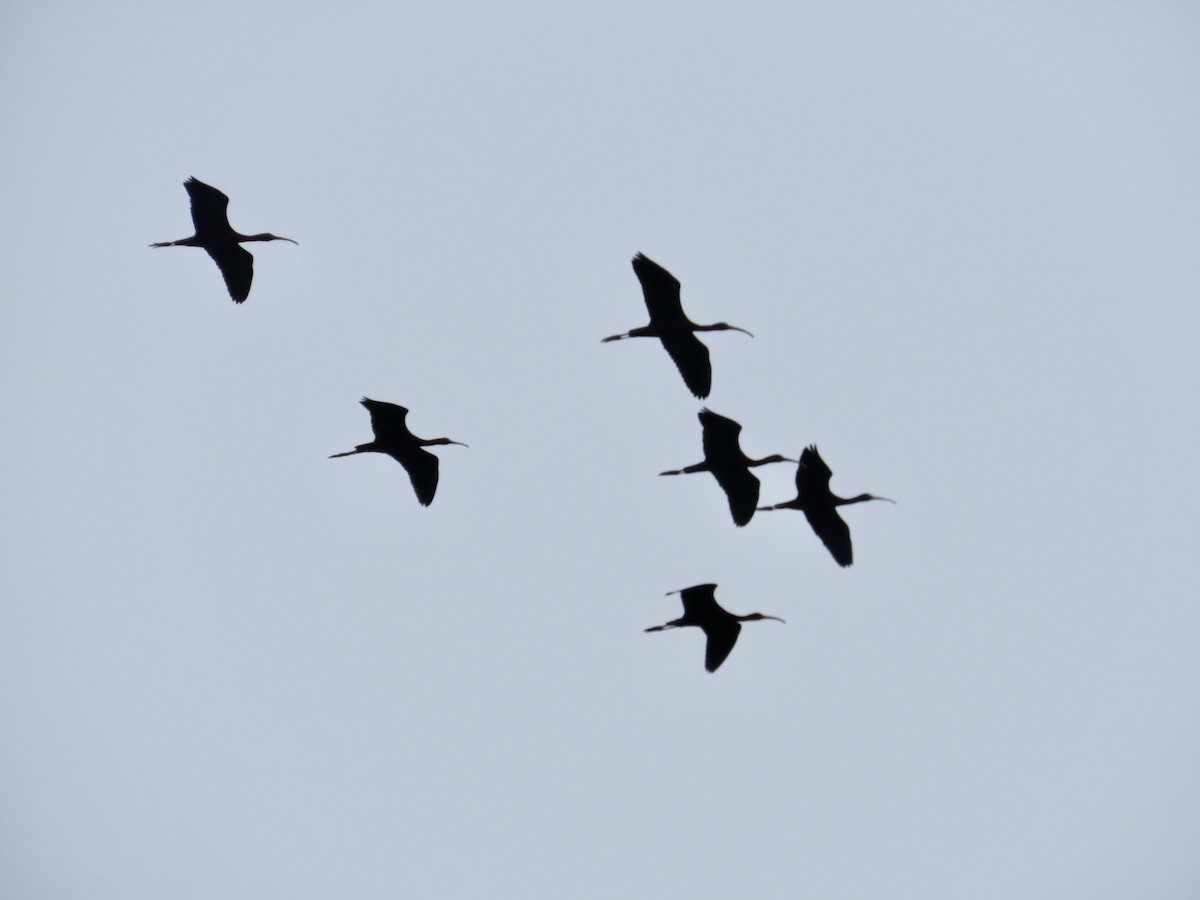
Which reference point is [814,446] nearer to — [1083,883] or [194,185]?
[194,185]

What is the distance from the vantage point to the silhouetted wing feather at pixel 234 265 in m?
21.3

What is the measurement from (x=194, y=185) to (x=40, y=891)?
129731 millimetres

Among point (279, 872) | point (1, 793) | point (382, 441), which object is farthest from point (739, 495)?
point (1, 793)

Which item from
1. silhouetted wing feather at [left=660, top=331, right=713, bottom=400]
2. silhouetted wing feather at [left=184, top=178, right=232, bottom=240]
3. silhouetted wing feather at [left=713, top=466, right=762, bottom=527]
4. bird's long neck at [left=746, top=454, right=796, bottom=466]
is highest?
silhouetted wing feather at [left=184, top=178, right=232, bottom=240]

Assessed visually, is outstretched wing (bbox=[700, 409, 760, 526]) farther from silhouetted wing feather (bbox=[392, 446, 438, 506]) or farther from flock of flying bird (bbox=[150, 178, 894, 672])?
silhouetted wing feather (bbox=[392, 446, 438, 506])

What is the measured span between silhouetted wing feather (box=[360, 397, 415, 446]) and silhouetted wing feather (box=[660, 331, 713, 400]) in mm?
4156

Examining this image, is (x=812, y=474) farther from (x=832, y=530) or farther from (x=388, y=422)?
(x=388, y=422)

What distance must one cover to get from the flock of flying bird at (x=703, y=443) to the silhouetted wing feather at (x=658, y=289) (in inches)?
0.6

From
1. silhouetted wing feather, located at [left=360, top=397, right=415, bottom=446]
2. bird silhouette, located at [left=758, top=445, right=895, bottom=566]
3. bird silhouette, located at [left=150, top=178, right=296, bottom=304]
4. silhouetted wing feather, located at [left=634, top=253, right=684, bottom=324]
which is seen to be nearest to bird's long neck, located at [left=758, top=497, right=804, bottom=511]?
bird silhouette, located at [left=758, top=445, right=895, bottom=566]

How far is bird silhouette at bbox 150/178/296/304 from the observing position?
20484 millimetres

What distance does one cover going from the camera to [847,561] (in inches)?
811

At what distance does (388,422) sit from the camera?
68.1 ft

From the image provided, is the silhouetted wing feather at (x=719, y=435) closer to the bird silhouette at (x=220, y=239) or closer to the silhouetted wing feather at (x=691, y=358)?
the silhouetted wing feather at (x=691, y=358)

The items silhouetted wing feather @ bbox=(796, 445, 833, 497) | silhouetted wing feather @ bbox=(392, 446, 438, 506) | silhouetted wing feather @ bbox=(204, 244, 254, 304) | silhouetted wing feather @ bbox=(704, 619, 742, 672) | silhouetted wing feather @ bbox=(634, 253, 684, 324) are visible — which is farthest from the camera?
silhouetted wing feather @ bbox=(392, 446, 438, 506)
